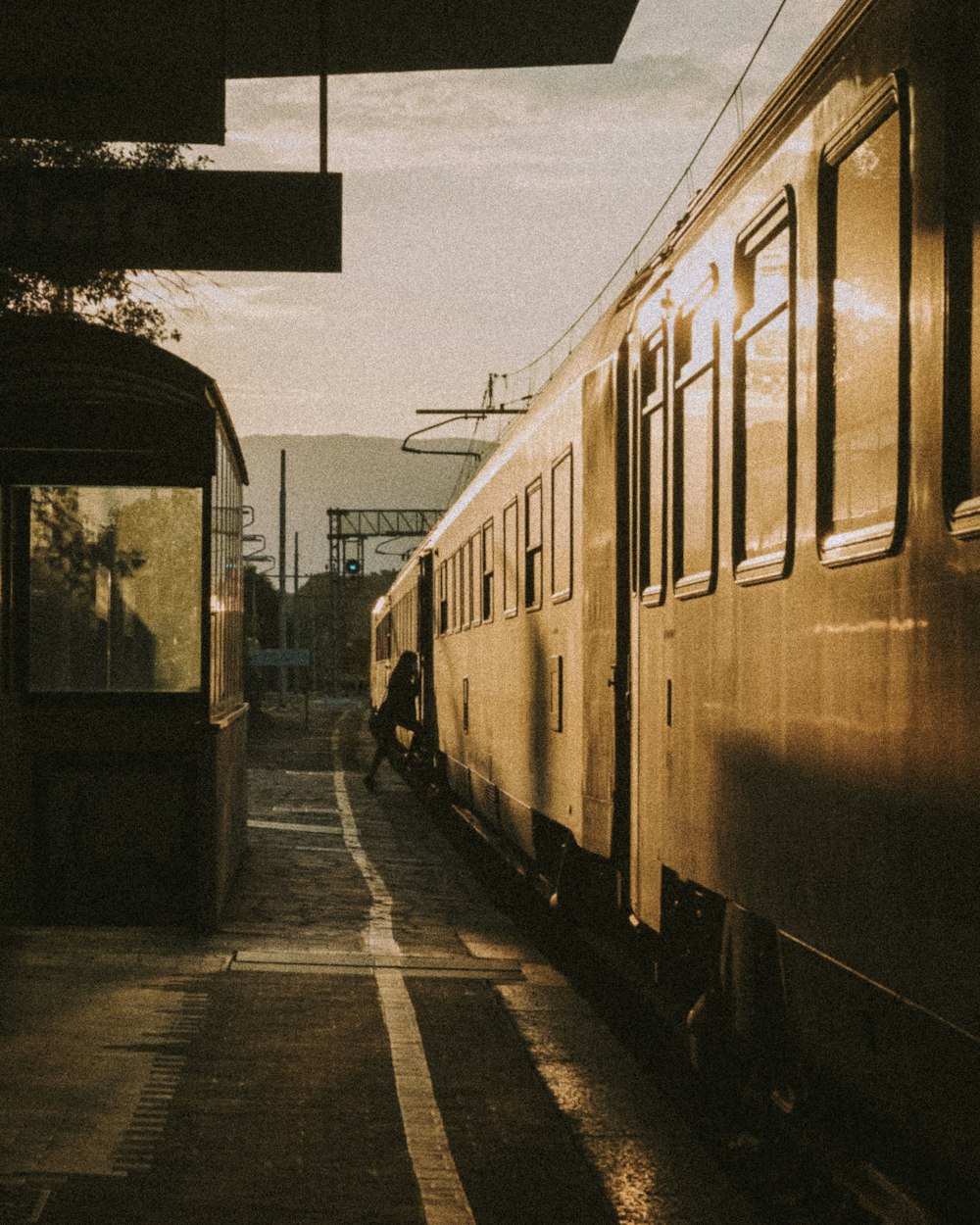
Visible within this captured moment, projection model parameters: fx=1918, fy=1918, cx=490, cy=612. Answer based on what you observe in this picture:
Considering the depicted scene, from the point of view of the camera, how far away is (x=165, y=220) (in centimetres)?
819

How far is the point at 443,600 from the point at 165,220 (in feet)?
38.8

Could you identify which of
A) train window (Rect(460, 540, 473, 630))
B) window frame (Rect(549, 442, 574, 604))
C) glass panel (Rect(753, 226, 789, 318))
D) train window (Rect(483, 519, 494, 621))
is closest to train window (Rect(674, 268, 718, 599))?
glass panel (Rect(753, 226, 789, 318))

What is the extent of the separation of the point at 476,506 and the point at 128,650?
460cm

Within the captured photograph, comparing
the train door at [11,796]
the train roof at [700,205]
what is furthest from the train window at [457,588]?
the train door at [11,796]

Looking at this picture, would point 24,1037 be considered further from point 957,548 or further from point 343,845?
point 343,845

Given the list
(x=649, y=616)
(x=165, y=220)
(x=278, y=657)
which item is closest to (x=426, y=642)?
(x=165, y=220)

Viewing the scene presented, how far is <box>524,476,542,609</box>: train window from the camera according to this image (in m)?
11.6

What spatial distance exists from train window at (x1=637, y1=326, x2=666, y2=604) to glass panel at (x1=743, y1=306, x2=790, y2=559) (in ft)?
4.97

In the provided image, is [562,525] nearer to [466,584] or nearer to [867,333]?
[867,333]

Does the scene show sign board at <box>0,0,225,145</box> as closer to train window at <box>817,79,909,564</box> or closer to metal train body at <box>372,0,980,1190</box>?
metal train body at <box>372,0,980,1190</box>

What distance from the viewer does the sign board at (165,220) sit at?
812cm

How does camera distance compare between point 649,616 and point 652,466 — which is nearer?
point 649,616

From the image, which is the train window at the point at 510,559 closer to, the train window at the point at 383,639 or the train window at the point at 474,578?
the train window at the point at 474,578

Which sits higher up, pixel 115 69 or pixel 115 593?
pixel 115 69
